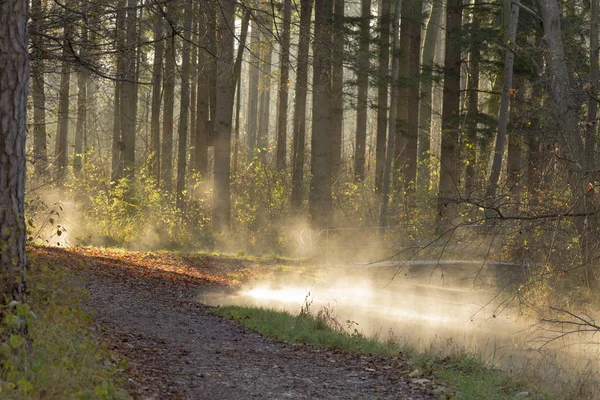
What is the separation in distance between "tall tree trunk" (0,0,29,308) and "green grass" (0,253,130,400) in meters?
0.34

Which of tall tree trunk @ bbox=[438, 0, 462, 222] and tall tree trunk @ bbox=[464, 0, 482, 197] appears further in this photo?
tall tree trunk @ bbox=[438, 0, 462, 222]

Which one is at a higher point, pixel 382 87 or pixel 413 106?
pixel 382 87

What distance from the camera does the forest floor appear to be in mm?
7164

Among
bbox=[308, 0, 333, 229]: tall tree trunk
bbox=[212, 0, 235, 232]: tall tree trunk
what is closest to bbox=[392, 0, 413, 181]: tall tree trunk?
bbox=[308, 0, 333, 229]: tall tree trunk

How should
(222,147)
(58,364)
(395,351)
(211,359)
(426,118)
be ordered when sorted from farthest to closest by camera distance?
(426,118) → (222,147) → (395,351) → (211,359) → (58,364)

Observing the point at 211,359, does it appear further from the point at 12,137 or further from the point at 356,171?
the point at 356,171

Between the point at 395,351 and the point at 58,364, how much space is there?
4711mm

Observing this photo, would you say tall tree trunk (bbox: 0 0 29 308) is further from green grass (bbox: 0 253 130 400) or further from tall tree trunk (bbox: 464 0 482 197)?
tall tree trunk (bbox: 464 0 482 197)

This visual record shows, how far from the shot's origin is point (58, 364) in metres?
5.83

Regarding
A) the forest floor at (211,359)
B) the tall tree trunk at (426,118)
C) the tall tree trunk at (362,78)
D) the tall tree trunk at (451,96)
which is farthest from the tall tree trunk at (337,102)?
the forest floor at (211,359)

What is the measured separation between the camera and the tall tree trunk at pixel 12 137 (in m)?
6.02

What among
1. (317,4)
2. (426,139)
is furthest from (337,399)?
(426,139)

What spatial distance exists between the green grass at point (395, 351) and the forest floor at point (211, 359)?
0.64ft

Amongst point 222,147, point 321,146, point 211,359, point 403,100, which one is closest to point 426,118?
point 403,100
